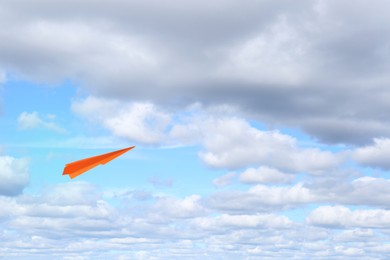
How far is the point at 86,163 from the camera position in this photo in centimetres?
6912

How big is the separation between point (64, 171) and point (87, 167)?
306 cm

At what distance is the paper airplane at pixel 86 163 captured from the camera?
6675 cm

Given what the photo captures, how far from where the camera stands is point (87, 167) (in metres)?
67.6

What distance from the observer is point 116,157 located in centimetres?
6919

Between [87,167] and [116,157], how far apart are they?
3.94 meters

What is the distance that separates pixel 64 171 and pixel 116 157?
6.94 meters

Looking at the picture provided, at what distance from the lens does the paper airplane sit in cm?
6675

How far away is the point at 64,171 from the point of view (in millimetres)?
65750
